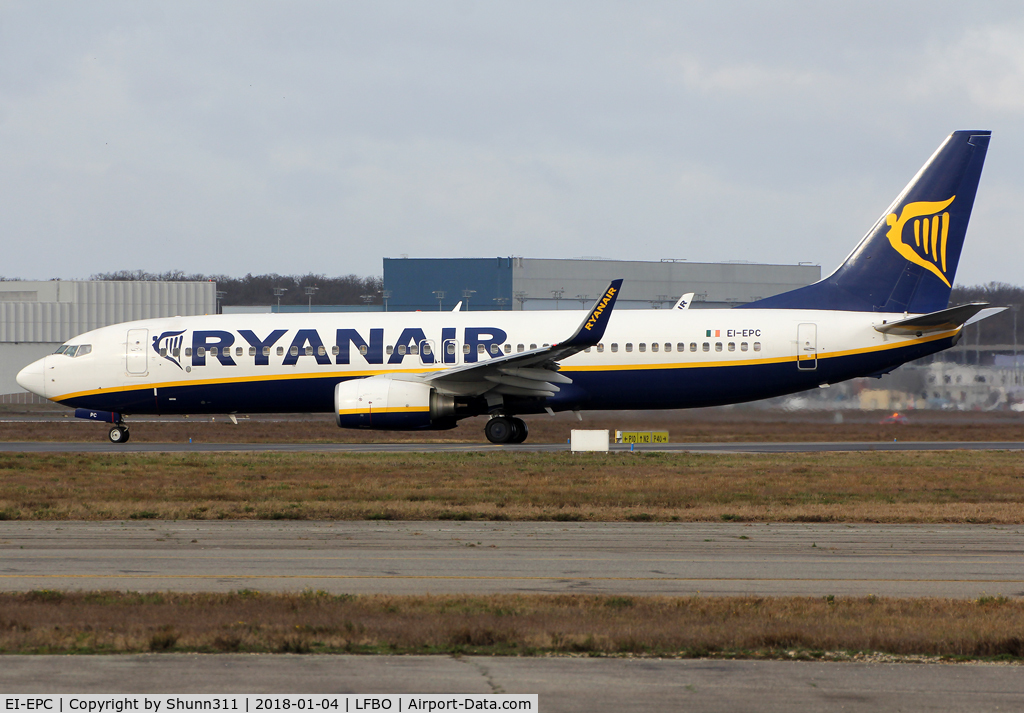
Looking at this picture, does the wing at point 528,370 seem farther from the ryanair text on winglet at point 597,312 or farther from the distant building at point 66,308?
the distant building at point 66,308

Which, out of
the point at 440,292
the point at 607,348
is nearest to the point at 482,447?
the point at 607,348

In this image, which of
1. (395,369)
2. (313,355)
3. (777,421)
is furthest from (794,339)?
(313,355)

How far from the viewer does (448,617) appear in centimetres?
848

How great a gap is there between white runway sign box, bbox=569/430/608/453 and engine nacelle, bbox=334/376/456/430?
335 cm

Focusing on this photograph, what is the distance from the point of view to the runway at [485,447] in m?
27.1

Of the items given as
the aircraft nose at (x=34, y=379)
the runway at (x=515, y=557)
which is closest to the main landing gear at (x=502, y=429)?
the runway at (x=515, y=557)

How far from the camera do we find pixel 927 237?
28484mm

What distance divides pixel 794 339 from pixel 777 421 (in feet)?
18.8

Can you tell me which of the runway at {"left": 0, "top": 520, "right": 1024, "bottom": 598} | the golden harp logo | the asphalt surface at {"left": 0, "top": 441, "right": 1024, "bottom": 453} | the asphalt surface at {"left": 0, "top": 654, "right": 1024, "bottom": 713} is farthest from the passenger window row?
the asphalt surface at {"left": 0, "top": 654, "right": 1024, "bottom": 713}

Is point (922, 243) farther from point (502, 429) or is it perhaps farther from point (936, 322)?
point (502, 429)

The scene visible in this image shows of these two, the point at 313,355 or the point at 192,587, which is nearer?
the point at 192,587

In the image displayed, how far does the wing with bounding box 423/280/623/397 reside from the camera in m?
25.2

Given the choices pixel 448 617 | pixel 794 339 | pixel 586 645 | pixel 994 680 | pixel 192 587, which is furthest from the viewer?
pixel 794 339

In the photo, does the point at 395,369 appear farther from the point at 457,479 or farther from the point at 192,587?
the point at 192,587
